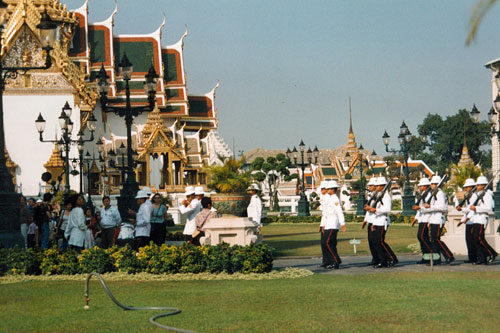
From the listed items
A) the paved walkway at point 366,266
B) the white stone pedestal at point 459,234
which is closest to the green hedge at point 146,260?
the paved walkway at point 366,266

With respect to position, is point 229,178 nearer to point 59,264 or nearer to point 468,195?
point 468,195

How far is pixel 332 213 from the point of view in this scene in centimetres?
1808

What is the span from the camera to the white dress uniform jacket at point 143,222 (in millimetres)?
19141

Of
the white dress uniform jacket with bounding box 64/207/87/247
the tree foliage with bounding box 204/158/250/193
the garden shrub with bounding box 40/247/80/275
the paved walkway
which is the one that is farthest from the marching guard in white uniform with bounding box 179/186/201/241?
the tree foliage with bounding box 204/158/250/193

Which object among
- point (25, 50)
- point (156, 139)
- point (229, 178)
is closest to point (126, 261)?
point (229, 178)

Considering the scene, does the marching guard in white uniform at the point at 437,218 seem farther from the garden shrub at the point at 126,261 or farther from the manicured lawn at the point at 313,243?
the garden shrub at the point at 126,261

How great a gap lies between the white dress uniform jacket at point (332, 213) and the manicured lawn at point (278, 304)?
214cm

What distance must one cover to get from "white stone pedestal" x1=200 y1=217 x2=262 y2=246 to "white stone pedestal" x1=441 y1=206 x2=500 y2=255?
592 centimetres

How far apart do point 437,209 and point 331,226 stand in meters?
2.43

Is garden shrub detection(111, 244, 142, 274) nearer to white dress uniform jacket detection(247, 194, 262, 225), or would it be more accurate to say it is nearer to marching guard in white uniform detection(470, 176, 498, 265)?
marching guard in white uniform detection(470, 176, 498, 265)

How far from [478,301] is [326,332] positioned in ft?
9.95

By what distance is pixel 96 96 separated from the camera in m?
67.1

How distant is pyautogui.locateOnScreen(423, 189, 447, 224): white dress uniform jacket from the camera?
19000 millimetres

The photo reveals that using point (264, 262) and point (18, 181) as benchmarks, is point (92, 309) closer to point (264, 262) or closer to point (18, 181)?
point (264, 262)
